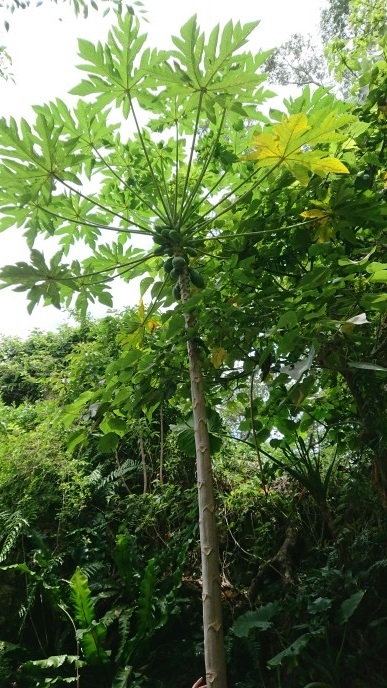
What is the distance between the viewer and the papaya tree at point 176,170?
0.99 meters

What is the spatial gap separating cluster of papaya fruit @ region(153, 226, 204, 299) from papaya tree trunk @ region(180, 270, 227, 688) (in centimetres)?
3

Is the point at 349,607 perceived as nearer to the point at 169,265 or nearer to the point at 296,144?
the point at 169,265

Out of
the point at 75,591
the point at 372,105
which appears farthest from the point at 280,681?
the point at 372,105

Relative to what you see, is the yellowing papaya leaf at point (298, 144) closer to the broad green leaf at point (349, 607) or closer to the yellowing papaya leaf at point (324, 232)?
the yellowing papaya leaf at point (324, 232)

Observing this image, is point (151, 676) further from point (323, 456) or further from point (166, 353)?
point (166, 353)

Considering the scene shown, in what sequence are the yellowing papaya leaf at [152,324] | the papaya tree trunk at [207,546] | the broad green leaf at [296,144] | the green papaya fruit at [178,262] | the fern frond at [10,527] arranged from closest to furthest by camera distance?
the papaya tree trunk at [207,546]
the broad green leaf at [296,144]
the green papaya fruit at [178,262]
the yellowing papaya leaf at [152,324]
the fern frond at [10,527]

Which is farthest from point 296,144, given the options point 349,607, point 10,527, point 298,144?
point 10,527

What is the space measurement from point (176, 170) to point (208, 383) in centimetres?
56

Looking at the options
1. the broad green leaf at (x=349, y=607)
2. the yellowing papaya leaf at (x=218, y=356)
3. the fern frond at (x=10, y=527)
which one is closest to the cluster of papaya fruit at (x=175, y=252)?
the yellowing papaya leaf at (x=218, y=356)

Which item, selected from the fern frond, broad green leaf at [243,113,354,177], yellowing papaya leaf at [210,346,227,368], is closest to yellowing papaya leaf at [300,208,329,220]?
broad green leaf at [243,113,354,177]

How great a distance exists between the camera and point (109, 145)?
1.37 metres

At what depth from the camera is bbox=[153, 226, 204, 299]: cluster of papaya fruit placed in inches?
44.3

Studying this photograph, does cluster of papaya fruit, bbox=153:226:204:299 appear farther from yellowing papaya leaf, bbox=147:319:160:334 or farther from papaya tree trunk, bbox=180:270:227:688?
yellowing papaya leaf, bbox=147:319:160:334

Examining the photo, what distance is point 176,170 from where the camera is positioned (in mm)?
1207
